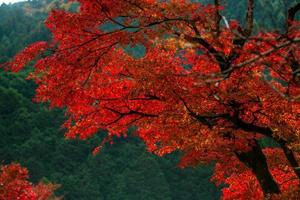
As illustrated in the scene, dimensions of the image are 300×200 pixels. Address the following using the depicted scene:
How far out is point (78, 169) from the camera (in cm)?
5816

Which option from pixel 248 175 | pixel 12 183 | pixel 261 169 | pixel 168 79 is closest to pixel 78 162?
pixel 248 175

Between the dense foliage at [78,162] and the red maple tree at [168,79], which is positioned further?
the dense foliage at [78,162]

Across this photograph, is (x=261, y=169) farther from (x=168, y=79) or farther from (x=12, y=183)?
(x=12, y=183)

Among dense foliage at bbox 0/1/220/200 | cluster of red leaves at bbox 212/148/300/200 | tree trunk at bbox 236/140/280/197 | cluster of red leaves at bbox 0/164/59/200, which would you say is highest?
dense foliage at bbox 0/1/220/200

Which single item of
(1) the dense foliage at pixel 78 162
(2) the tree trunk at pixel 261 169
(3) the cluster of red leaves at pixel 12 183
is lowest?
(2) the tree trunk at pixel 261 169

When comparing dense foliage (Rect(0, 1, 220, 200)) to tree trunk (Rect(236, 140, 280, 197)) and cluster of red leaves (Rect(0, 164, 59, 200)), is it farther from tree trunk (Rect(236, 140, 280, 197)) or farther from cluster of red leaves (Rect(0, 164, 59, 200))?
tree trunk (Rect(236, 140, 280, 197))

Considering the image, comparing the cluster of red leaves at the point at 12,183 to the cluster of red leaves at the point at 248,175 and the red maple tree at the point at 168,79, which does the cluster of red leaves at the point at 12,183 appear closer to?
the red maple tree at the point at 168,79

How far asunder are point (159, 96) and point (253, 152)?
7.63ft

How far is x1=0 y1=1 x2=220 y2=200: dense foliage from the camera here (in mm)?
53253

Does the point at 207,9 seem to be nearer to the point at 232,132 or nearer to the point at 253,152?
A: the point at 232,132

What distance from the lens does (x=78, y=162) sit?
5944cm

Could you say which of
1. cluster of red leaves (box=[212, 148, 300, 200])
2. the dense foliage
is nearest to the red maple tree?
cluster of red leaves (box=[212, 148, 300, 200])

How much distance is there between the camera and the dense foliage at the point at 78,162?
53253 millimetres

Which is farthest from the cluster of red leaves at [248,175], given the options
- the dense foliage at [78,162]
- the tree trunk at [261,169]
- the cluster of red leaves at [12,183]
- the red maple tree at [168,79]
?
the dense foliage at [78,162]
